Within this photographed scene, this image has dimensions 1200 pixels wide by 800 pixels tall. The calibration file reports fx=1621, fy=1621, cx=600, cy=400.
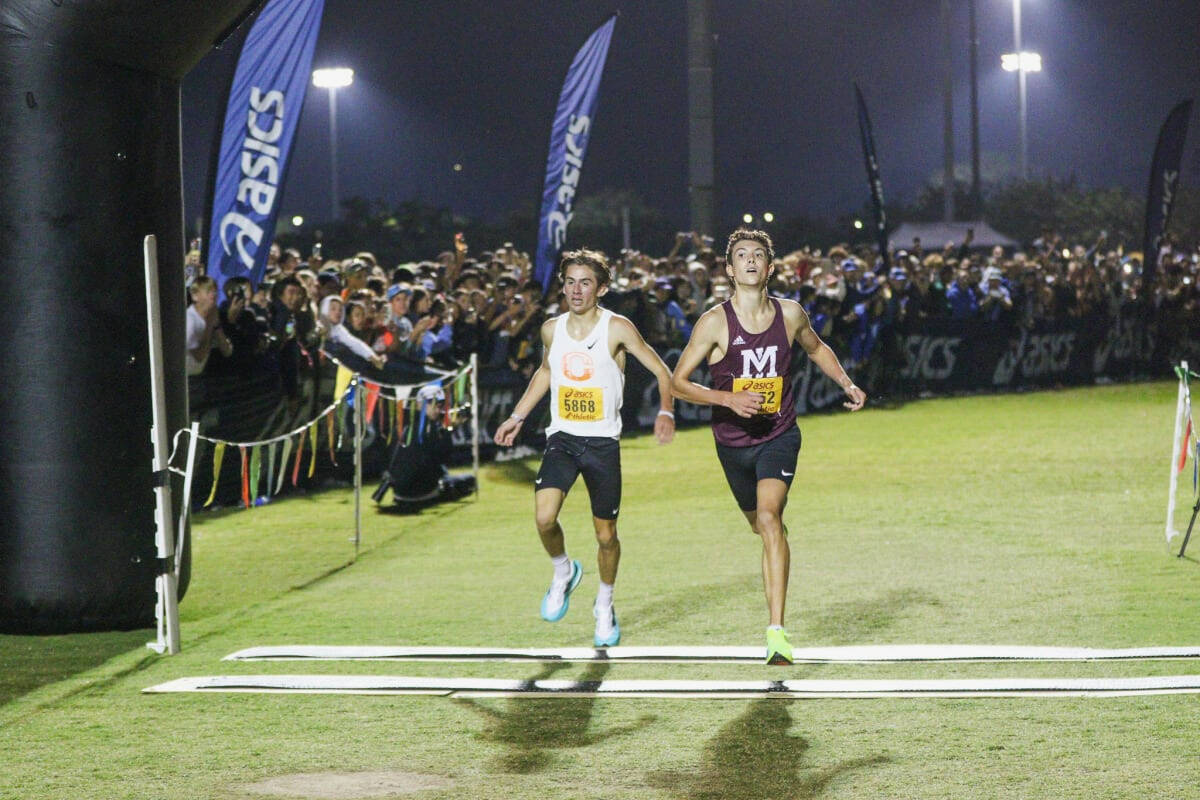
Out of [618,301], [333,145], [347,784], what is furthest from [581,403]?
[333,145]

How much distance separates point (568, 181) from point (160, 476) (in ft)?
40.5

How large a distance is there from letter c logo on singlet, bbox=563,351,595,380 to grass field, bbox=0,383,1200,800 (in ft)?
4.78

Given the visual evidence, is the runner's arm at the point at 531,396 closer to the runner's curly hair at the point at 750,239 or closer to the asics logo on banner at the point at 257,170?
the runner's curly hair at the point at 750,239

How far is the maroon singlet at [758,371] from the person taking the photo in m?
7.86

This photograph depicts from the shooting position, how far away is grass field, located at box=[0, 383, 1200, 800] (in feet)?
19.5

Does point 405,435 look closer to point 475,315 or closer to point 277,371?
point 277,371

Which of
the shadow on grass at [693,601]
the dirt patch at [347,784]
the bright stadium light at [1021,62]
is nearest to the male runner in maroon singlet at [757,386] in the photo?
the shadow on grass at [693,601]

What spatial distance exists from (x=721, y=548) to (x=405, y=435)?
4080mm

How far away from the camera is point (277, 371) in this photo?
579 inches

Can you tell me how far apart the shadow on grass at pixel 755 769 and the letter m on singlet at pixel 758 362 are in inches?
74.6

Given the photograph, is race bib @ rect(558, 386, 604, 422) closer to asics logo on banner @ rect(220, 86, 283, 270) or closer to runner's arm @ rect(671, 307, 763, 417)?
runner's arm @ rect(671, 307, 763, 417)

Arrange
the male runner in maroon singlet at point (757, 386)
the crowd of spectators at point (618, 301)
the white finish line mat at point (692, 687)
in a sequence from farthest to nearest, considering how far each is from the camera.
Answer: the crowd of spectators at point (618, 301)
the male runner in maroon singlet at point (757, 386)
the white finish line mat at point (692, 687)

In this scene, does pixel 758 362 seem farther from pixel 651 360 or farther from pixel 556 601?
pixel 556 601

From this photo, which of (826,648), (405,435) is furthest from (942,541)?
(405,435)
